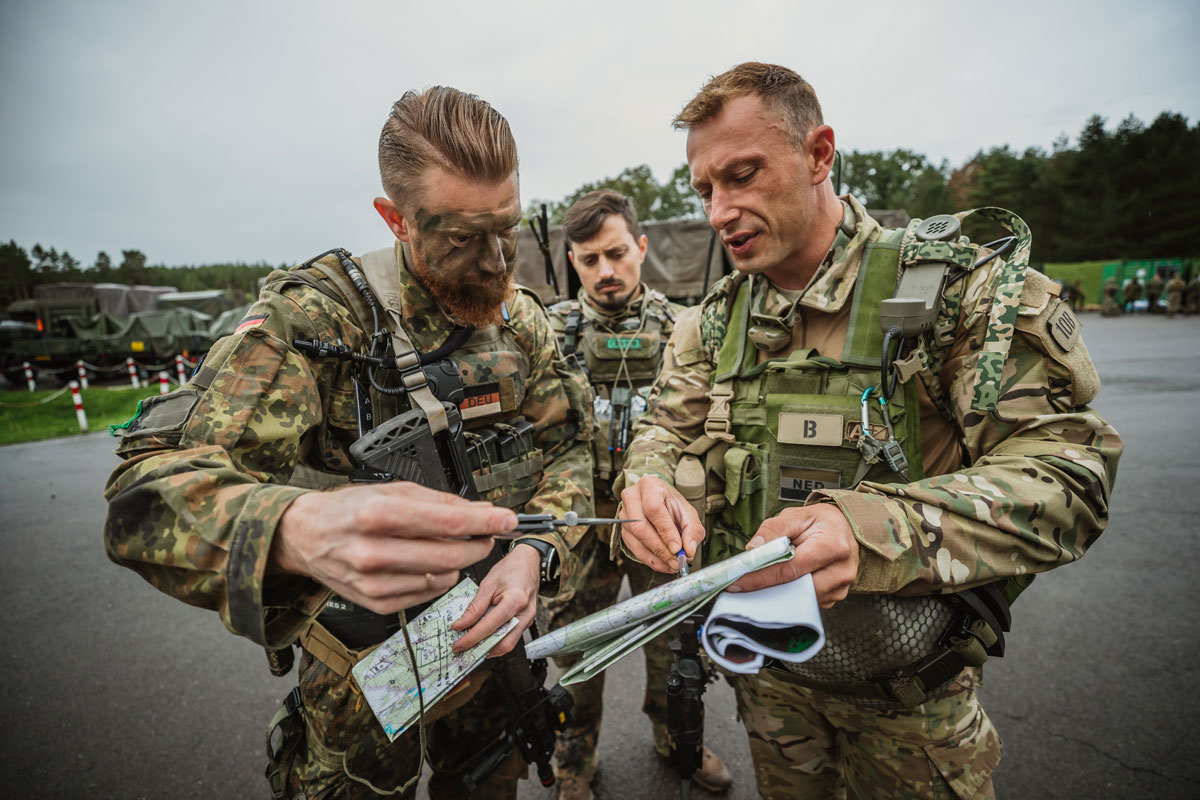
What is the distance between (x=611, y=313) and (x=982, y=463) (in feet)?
8.49

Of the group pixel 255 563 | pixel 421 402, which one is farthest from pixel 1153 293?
pixel 255 563

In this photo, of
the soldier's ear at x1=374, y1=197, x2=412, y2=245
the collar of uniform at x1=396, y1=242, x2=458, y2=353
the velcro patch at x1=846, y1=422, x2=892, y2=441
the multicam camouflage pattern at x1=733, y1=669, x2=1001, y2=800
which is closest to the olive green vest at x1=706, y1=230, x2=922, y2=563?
the velcro patch at x1=846, y1=422, x2=892, y2=441

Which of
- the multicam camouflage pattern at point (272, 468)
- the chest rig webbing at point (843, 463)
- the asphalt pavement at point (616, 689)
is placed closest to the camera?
the multicam camouflage pattern at point (272, 468)

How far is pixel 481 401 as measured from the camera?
1942 millimetres

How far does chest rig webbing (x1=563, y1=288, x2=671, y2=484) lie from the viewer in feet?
11.0

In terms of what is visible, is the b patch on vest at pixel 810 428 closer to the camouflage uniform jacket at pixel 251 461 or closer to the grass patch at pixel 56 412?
the camouflage uniform jacket at pixel 251 461

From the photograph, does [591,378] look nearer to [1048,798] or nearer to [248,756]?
[248,756]

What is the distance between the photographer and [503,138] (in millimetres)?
1771

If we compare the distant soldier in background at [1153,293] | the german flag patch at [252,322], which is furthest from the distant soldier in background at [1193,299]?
the german flag patch at [252,322]

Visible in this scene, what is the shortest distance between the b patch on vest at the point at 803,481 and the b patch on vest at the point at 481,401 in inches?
39.3

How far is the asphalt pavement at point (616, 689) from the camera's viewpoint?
2600 mm

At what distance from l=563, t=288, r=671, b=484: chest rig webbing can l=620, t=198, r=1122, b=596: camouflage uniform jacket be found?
159cm

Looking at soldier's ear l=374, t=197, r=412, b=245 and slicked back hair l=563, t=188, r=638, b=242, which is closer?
soldier's ear l=374, t=197, r=412, b=245

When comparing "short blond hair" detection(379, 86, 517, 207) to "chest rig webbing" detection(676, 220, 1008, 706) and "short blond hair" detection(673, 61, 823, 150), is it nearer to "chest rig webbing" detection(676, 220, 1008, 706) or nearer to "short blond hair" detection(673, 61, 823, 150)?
"short blond hair" detection(673, 61, 823, 150)
